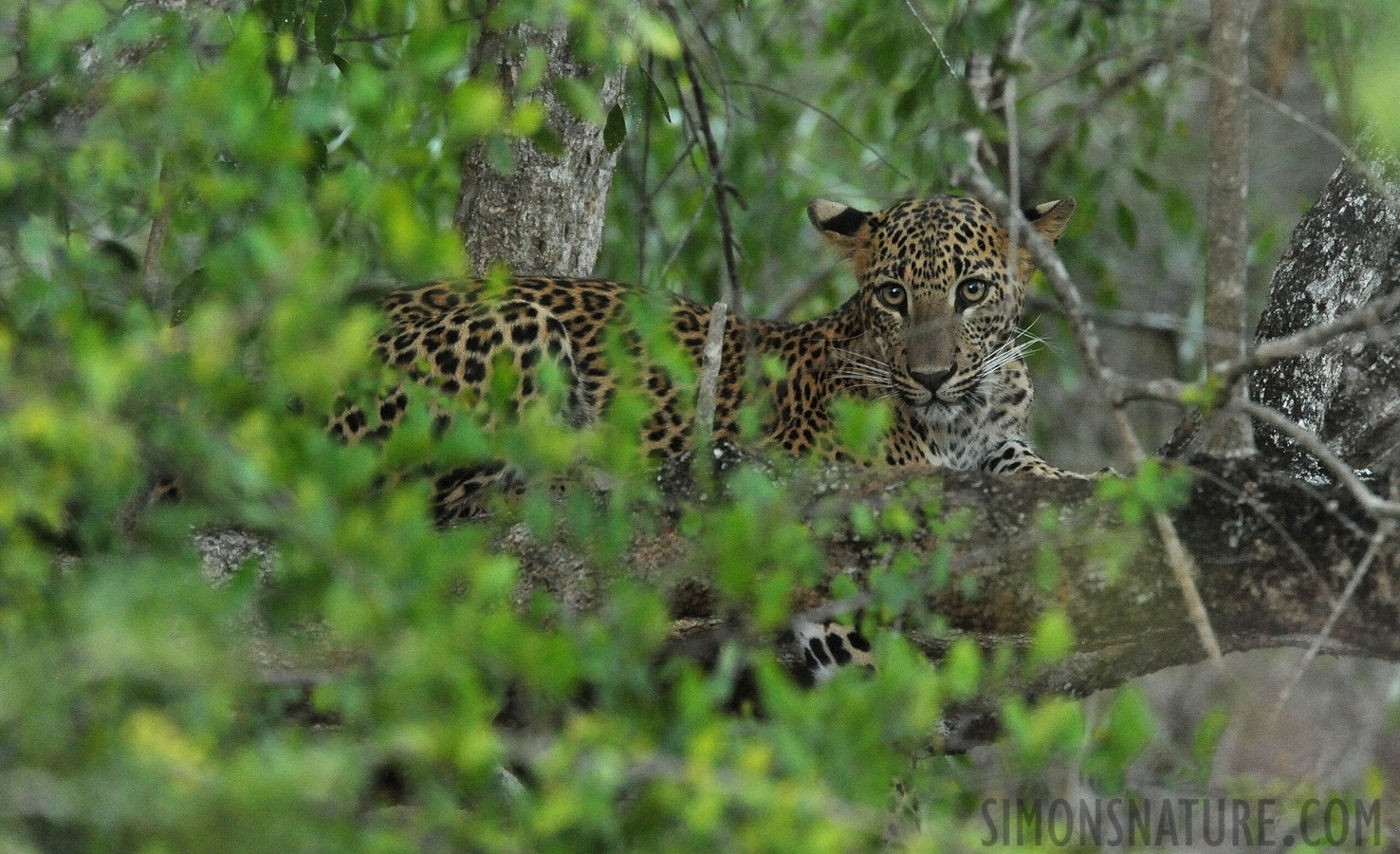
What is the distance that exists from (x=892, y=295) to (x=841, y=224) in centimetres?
48

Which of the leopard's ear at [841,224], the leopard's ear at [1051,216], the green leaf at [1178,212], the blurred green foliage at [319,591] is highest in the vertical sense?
the green leaf at [1178,212]

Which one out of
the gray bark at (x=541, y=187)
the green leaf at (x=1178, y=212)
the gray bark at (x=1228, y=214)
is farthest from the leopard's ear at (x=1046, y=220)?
the gray bark at (x=1228, y=214)

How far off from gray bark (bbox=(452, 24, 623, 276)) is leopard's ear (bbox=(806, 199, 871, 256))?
947 millimetres

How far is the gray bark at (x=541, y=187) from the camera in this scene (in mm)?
7008

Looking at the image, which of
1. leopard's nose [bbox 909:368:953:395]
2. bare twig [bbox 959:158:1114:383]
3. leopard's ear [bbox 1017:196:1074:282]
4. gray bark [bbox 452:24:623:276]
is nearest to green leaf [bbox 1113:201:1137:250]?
leopard's ear [bbox 1017:196:1074:282]

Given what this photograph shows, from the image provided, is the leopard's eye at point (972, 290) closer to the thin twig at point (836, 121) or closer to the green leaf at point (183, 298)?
the thin twig at point (836, 121)

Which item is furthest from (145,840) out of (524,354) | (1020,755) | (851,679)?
(524,354)

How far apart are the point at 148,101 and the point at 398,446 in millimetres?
915

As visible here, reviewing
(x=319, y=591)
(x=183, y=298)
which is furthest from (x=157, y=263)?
(x=319, y=591)

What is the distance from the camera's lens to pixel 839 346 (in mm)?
7609

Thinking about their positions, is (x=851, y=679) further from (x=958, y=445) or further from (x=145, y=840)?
(x=958, y=445)

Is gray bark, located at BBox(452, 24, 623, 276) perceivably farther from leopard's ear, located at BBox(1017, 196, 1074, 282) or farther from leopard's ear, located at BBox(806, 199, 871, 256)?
leopard's ear, located at BBox(1017, 196, 1074, 282)

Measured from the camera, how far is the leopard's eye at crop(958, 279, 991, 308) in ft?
24.1

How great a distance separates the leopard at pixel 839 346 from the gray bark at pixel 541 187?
0.84 feet
